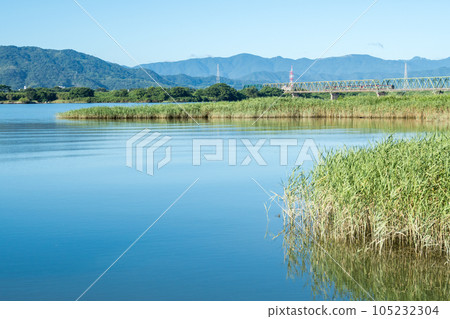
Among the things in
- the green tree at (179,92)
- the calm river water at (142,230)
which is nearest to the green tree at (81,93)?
the green tree at (179,92)

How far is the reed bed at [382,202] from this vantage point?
832 centimetres

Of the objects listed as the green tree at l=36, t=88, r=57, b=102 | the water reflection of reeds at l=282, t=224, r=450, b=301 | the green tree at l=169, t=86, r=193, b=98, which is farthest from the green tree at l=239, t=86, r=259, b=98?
the water reflection of reeds at l=282, t=224, r=450, b=301

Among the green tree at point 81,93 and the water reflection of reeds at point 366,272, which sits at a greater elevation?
the green tree at point 81,93

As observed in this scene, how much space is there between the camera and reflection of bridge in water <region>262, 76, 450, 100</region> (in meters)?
85.8

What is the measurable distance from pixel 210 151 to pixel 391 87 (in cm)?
7745

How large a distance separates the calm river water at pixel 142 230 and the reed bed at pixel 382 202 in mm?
946

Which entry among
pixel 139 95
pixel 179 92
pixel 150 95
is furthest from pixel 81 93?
pixel 179 92

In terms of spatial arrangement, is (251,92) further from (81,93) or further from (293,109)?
(293,109)

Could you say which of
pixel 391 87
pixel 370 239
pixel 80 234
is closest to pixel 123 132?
pixel 80 234

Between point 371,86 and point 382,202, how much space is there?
307 feet

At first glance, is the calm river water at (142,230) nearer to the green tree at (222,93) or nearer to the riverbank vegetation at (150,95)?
the riverbank vegetation at (150,95)

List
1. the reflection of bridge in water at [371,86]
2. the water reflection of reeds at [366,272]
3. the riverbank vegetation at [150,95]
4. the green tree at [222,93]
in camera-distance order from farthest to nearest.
A: the riverbank vegetation at [150,95], the green tree at [222,93], the reflection of bridge in water at [371,86], the water reflection of reeds at [366,272]

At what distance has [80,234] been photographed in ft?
33.0
